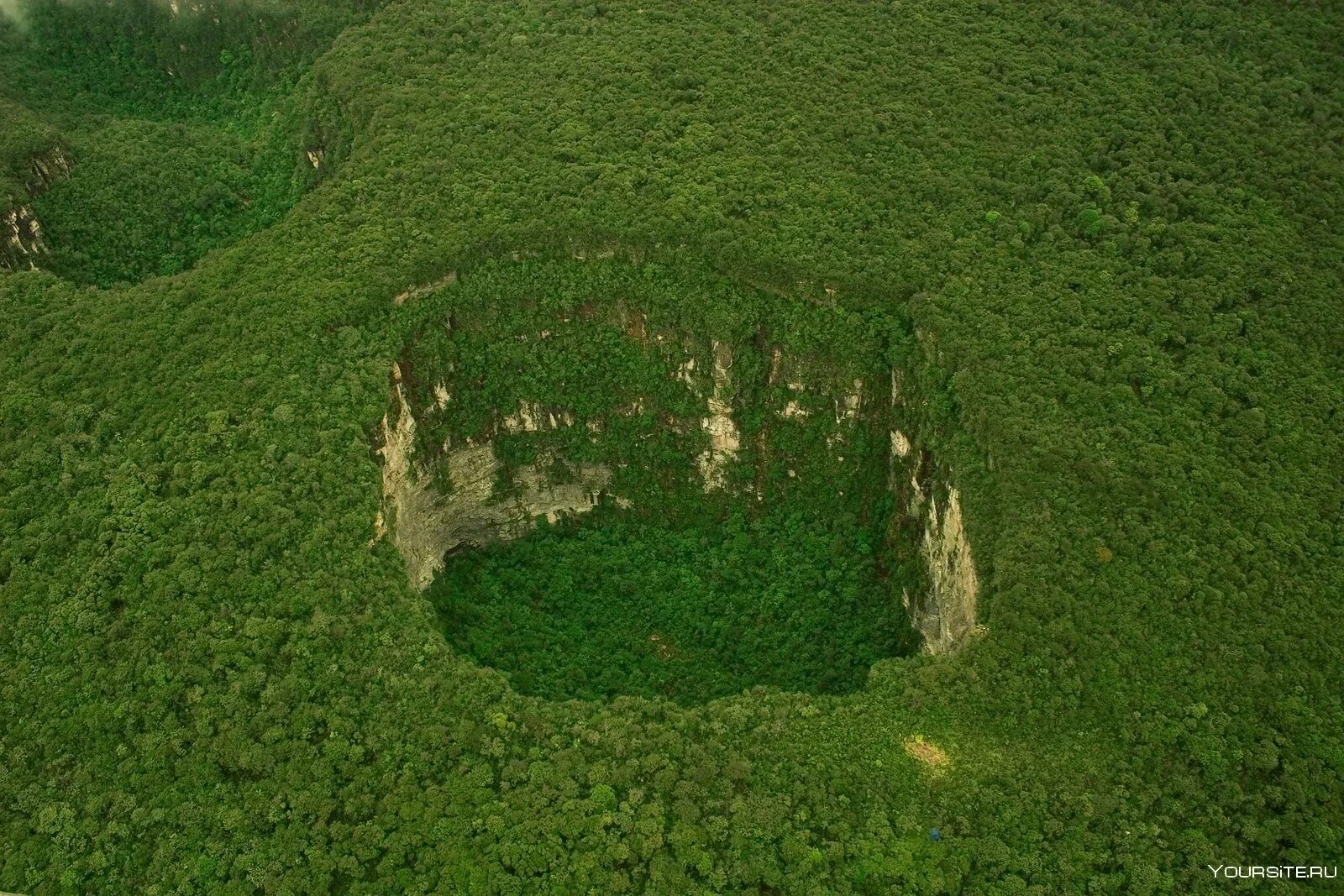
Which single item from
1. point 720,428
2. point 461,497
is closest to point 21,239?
point 461,497

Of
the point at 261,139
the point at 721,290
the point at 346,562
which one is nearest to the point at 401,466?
the point at 346,562

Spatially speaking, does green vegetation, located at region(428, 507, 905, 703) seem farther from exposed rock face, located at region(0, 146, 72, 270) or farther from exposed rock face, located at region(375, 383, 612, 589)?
exposed rock face, located at region(0, 146, 72, 270)

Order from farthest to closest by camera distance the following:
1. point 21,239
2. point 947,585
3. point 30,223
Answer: point 30,223, point 21,239, point 947,585

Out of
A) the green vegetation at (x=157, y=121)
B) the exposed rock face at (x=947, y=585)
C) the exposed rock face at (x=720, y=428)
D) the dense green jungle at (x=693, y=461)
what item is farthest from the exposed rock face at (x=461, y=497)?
the green vegetation at (x=157, y=121)

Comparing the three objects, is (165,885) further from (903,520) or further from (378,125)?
(378,125)

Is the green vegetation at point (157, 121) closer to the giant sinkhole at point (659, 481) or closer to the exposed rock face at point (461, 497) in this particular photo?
the giant sinkhole at point (659, 481)

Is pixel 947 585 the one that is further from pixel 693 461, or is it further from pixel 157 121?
pixel 157 121
